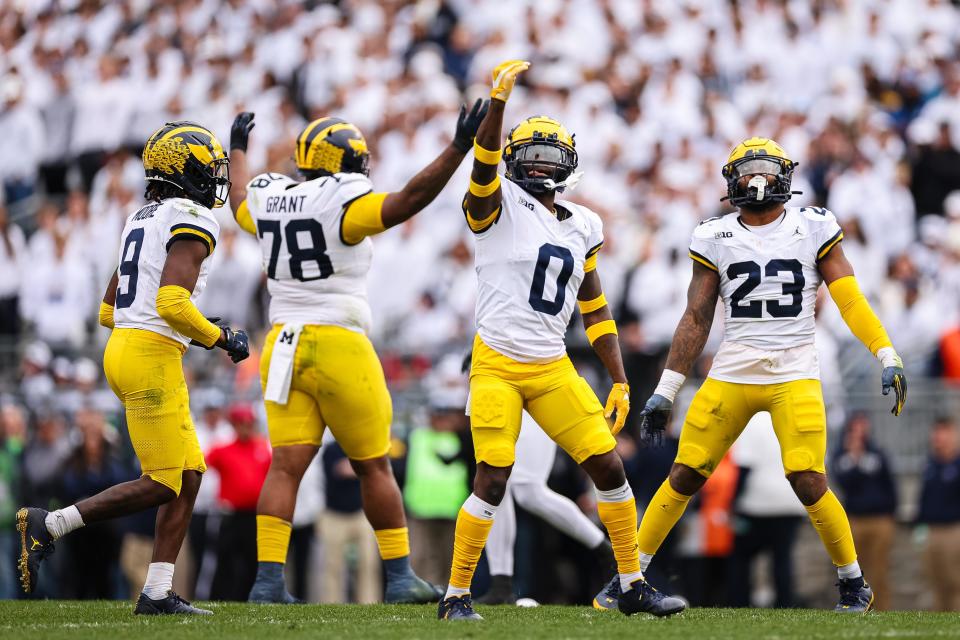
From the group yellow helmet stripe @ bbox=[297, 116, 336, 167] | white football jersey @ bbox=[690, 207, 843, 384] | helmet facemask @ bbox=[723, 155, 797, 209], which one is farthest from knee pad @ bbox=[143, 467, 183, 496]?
helmet facemask @ bbox=[723, 155, 797, 209]

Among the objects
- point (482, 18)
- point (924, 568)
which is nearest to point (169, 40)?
point (482, 18)

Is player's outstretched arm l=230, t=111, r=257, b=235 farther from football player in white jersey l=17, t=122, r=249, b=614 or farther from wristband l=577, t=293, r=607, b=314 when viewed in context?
wristband l=577, t=293, r=607, b=314

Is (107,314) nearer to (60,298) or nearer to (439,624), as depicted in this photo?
(439,624)

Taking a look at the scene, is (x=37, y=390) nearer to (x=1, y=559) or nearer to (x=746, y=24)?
(x=1, y=559)

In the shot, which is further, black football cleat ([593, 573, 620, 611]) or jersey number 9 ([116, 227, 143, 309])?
black football cleat ([593, 573, 620, 611])

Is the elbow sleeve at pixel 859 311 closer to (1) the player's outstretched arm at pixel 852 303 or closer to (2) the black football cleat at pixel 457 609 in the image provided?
(1) the player's outstretched arm at pixel 852 303

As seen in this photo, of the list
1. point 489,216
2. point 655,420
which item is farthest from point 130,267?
point 655,420

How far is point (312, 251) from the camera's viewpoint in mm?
7938

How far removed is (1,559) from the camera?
12.7 metres

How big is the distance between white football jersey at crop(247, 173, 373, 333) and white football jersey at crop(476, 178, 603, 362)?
807 mm

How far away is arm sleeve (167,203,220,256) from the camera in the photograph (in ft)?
24.2

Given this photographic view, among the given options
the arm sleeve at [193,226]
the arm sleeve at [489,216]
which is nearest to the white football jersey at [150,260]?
the arm sleeve at [193,226]

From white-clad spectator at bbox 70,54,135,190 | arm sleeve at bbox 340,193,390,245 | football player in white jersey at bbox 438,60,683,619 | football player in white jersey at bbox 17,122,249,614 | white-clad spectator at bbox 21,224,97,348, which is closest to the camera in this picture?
football player in white jersey at bbox 438,60,683,619

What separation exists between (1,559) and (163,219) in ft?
20.3
